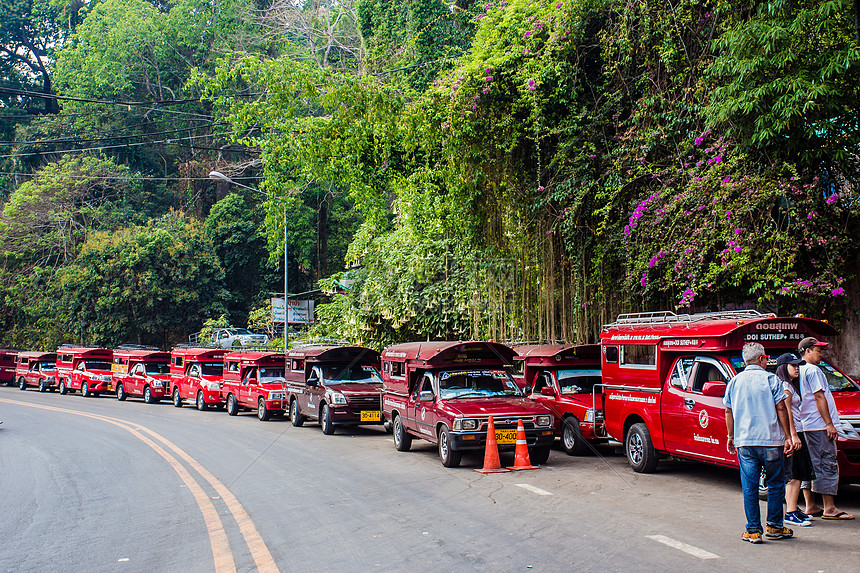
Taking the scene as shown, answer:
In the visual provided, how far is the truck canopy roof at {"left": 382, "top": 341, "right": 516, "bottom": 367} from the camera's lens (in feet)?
43.9

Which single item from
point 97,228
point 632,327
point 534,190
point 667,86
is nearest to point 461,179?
point 534,190

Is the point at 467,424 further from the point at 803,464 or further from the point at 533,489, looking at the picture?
the point at 803,464

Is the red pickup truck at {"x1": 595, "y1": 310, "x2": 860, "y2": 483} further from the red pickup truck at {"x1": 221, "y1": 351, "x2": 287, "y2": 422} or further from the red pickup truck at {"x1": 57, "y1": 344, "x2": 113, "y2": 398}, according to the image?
the red pickup truck at {"x1": 57, "y1": 344, "x2": 113, "y2": 398}

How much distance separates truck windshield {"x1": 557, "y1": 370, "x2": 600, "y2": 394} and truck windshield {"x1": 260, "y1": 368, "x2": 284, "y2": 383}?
10.5 meters

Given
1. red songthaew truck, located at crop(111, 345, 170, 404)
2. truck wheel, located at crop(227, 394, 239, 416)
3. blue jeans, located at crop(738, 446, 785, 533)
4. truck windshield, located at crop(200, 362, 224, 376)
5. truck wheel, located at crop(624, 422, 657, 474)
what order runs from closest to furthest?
blue jeans, located at crop(738, 446, 785, 533) → truck wheel, located at crop(624, 422, 657, 474) → truck wheel, located at crop(227, 394, 239, 416) → truck windshield, located at crop(200, 362, 224, 376) → red songthaew truck, located at crop(111, 345, 170, 404)

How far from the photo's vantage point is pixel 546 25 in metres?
15.8

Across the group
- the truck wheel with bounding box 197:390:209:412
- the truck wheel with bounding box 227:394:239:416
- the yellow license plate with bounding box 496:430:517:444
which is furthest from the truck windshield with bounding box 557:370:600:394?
the truck wheel with bounding box 197:390:209:412

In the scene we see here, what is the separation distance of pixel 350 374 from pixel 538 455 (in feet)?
24.7

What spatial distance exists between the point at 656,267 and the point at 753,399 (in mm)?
7555

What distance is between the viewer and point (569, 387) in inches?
567

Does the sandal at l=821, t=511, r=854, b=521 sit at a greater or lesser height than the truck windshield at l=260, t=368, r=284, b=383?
lesser

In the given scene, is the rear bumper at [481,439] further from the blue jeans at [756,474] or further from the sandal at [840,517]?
the blue jeans at [756,474]

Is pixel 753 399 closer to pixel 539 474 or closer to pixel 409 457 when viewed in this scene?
pixel 539 474

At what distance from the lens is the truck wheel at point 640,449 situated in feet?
35.8
